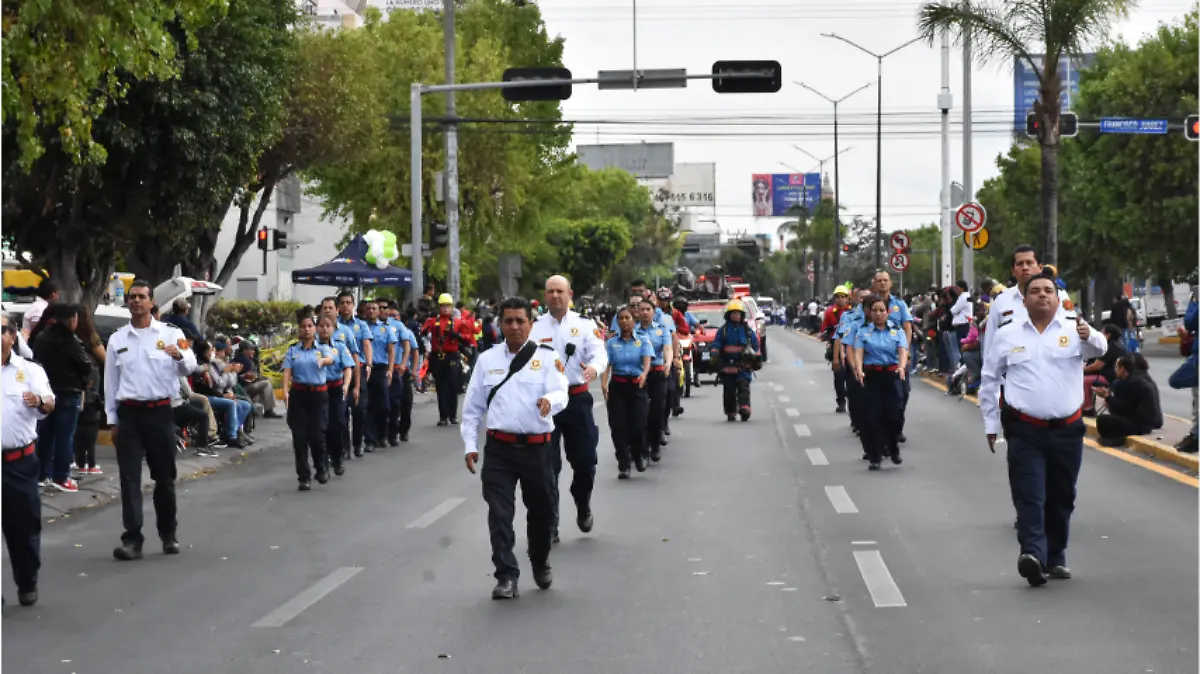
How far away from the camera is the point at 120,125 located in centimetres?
2361

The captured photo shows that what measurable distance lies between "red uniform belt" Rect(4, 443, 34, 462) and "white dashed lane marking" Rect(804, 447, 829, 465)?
9.06 meters

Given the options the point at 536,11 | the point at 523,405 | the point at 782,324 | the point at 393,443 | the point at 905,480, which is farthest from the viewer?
the point at 782,324

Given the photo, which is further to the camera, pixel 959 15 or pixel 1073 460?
pixel 959 15

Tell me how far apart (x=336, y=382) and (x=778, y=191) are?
154033mm

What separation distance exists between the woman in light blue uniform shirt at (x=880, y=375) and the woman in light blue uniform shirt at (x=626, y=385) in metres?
2.10

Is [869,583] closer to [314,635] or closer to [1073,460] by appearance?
[1073,460]

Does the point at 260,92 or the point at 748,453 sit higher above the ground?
the point at 260,92

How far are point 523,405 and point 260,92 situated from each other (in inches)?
712

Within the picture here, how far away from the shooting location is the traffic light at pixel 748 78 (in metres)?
25.3

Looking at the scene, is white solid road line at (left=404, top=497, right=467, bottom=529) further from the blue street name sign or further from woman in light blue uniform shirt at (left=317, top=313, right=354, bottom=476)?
the blue street name sign

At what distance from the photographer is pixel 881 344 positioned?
661 inches

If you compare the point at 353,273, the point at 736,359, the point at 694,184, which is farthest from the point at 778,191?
the point at 736,359

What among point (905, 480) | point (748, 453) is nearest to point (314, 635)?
point (905, 480)

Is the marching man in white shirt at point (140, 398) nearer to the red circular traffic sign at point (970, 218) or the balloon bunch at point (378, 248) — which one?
the balloon bunch at point (378, 248)
